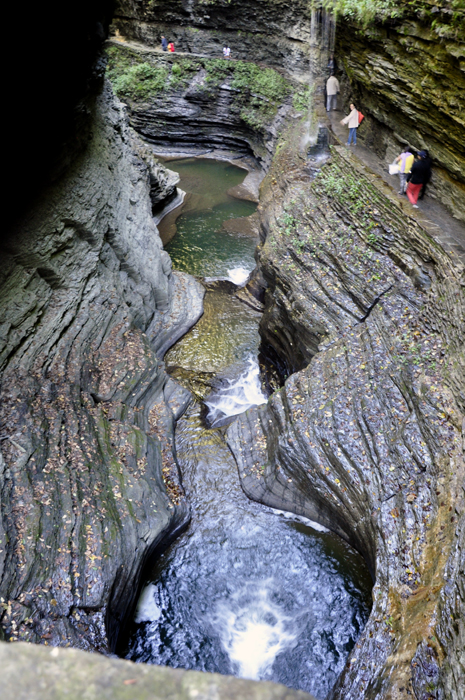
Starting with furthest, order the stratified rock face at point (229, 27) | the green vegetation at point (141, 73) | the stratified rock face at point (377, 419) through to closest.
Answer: the green vegetation at point (141, 73) → the stratified rock face at point (229, 27) → the stratified rock face at point (377, 419)

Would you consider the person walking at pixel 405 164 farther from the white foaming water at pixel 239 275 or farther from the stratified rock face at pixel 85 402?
the stratified rock face at pixel 85 402

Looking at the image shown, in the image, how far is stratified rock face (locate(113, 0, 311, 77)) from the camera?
2338cm

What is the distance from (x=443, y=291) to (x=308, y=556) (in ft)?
19.0

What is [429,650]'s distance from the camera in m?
5.14

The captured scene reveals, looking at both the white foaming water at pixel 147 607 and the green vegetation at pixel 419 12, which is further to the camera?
the green vegetation at pixel 419 12

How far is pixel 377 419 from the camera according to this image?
8297 mm

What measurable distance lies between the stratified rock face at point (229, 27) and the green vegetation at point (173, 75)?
3.69 feet

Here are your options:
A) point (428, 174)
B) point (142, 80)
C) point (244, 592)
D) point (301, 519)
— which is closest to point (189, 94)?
point (142, 80)

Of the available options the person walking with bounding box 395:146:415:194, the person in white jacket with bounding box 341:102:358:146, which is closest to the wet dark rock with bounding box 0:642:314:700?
the person walking with bounding box 395:146:415:194

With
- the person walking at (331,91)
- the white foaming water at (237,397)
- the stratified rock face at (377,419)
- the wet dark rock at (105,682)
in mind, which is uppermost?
the person walking at (331,91)

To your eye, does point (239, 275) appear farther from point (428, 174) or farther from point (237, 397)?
point (428, 174)

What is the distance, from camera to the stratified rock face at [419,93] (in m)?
9.01

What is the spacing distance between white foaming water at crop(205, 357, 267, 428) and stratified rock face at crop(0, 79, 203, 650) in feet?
2.96

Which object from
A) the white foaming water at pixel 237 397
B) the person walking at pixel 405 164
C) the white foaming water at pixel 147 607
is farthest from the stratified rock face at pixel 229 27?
the white foaming water at pixel 147 607
